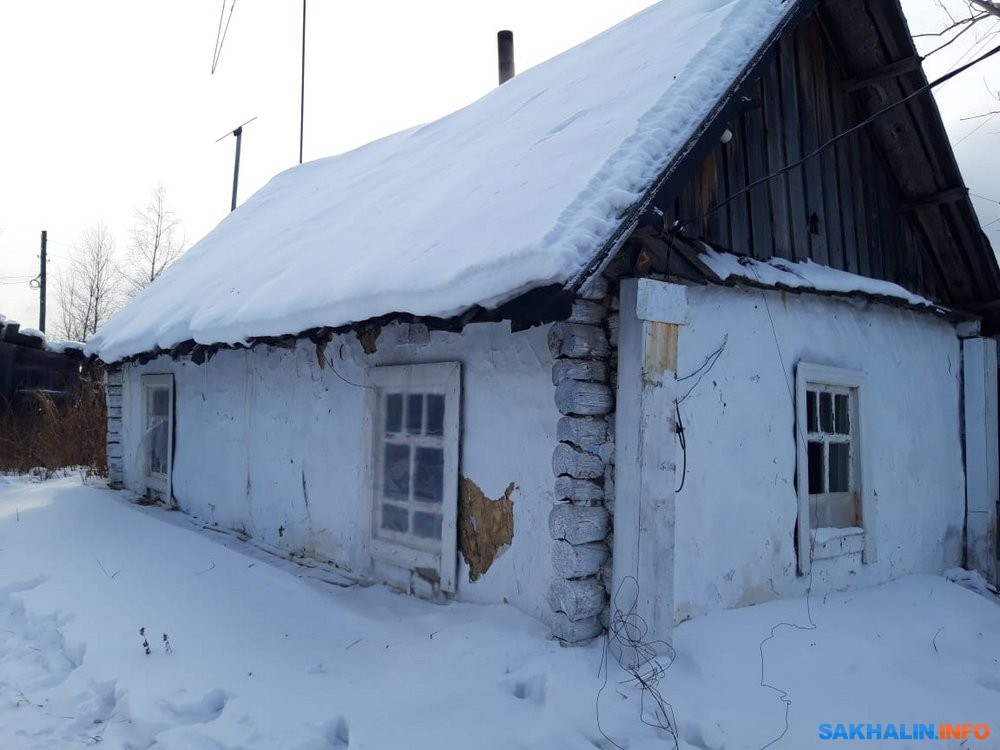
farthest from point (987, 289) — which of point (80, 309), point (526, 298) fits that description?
point (80, 309)

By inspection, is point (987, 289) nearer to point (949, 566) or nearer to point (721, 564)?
point (949, 566)

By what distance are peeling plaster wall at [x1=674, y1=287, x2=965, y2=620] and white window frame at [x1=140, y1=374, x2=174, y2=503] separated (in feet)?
21.7

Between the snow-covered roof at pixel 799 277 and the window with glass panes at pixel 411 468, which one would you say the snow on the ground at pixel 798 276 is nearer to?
the snow-covered roof at pixel 799 277

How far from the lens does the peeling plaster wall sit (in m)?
4.45

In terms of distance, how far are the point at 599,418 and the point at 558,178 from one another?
1373 millimetres

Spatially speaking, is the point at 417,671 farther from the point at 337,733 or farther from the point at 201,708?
the point at 201,708

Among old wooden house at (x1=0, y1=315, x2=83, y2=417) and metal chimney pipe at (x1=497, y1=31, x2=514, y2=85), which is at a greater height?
metal chimney pipe at (x1=497, y1=31, x2=514, y2=85)

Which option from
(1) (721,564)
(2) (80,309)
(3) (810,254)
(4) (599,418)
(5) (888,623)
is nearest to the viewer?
(4) (599,418)

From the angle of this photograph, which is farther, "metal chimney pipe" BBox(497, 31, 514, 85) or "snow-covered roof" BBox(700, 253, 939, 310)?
"metal chimney pipe" BBox(497, 31, 514, 85)

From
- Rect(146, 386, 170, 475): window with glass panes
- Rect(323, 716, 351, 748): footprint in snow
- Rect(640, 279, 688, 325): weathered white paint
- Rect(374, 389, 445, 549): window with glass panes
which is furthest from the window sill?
Rect(146, 386, 170, 475): window with glass panes

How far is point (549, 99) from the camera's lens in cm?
633

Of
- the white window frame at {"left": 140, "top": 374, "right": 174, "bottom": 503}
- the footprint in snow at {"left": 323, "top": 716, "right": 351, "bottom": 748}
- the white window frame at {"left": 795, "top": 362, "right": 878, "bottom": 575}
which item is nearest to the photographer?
the footprint in snow at {"left": 323, "top": 716, "right": 351, "bottom": 748}

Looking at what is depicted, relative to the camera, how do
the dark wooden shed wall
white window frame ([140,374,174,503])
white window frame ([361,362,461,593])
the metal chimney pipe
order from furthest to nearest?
the metal chimney pipe → white window frame ([140,374,174,503]) → the dark wooden shed wall → white window frame ([361,362,461,593])

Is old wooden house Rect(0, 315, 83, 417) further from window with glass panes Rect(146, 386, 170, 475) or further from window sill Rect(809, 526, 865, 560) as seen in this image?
window sill Rect(809, 526, 865, 560)
